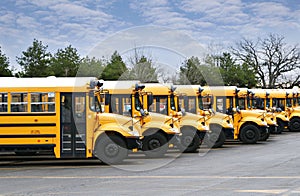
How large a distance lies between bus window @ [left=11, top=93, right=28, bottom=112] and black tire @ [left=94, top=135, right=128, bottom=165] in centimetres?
249

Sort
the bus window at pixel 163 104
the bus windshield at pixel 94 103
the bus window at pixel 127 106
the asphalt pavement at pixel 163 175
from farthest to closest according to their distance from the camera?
1. the bus window at pixel 163 104
2. the bus window at pixel 127 106
3. the bus windshield at pixel 94 103
4. the asphalt pavement at pixel 163 175

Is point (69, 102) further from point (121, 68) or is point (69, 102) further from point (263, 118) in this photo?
point (263, 118)

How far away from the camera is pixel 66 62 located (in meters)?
35.4

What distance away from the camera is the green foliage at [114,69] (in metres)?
20.9

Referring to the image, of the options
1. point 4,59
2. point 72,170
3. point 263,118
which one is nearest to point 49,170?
point 72,170

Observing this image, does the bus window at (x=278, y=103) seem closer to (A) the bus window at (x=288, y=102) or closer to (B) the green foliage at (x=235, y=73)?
(A) the bus window at (x=288, y=102)

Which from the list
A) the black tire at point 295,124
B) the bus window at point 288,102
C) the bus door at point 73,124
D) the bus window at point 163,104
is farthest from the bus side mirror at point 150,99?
the black tire at point 295,124

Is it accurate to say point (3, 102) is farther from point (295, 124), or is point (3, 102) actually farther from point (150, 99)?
point (295, 124)

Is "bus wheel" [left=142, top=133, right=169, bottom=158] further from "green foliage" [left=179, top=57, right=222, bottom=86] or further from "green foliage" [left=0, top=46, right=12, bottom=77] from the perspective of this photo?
"green foliage" [left=0, top=46, right=12, bottom=77]

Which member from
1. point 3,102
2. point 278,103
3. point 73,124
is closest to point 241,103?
point 278,103

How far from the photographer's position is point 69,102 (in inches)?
582

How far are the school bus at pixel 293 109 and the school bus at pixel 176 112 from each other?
525 inches

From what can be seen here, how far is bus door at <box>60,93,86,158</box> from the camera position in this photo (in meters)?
14.7

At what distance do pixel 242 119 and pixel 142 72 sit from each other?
5.55 meters
